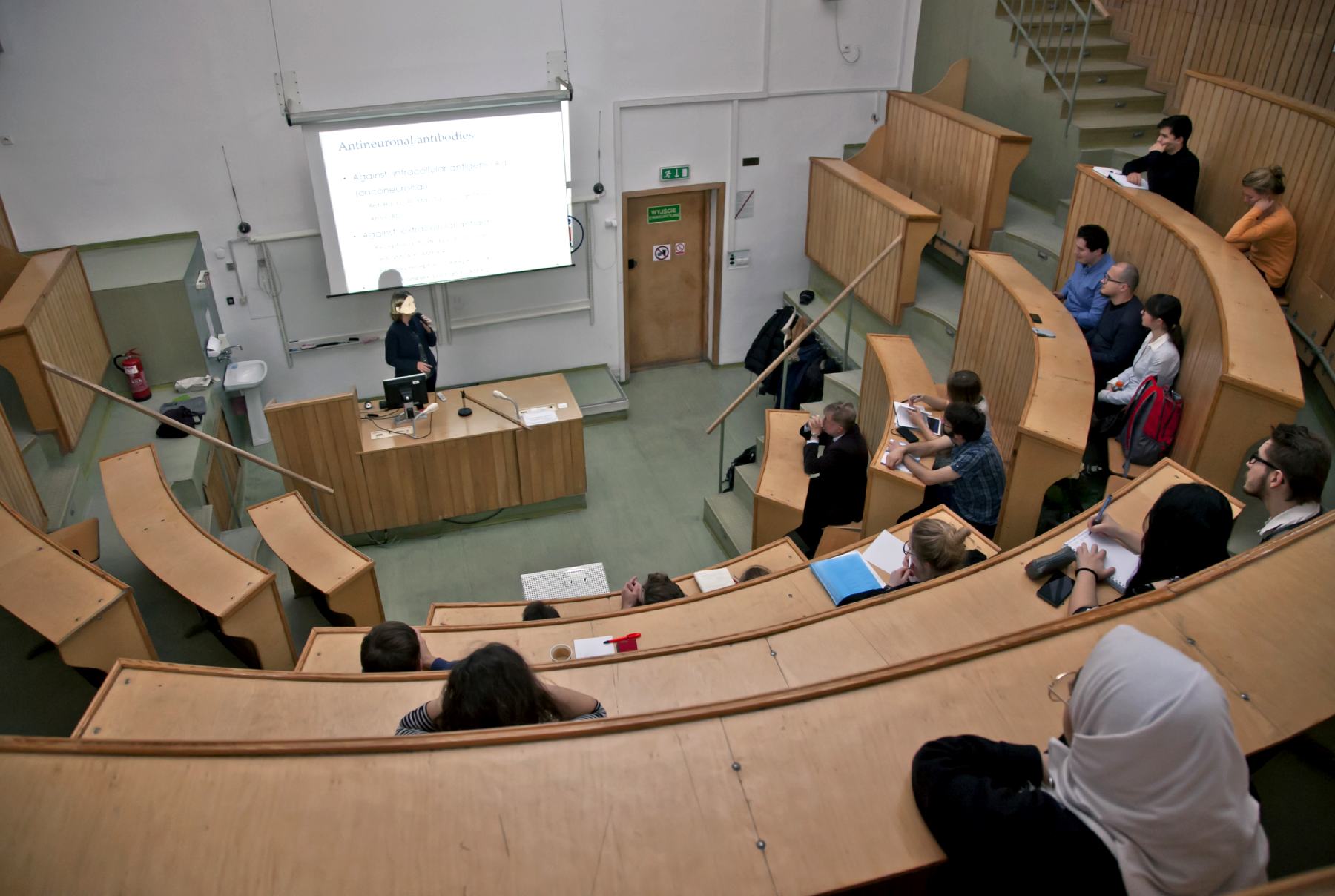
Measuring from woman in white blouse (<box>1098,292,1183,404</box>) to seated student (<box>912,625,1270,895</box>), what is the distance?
10.6 ft

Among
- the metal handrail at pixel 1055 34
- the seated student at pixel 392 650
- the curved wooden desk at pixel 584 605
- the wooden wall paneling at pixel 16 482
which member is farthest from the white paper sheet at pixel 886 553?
the metal handrail at pixel 1055 34

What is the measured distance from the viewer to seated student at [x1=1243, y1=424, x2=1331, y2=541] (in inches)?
109

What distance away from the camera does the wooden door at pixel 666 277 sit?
26.3 feet

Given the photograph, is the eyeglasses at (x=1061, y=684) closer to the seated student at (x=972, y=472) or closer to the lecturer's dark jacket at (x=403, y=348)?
the seated student at (x=972, y=472)

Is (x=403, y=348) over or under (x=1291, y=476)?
under

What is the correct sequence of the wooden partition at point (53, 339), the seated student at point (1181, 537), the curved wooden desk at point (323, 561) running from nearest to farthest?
1. the seated student at point (1181, 537)
2. the curved wooden desk at point (323, 561)
3. the wooden partition at point (53, 339)

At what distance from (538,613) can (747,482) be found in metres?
2.56

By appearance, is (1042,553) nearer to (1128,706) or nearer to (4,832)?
(1128,706)

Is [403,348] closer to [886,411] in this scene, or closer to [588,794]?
[886,411]

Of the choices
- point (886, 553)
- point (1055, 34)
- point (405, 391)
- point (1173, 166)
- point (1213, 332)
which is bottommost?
point (405, 391)

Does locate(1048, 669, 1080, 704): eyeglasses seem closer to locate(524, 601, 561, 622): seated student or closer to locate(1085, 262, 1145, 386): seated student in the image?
locate(524, 601, 561, 622): seated student

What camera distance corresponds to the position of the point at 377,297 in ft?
24.0

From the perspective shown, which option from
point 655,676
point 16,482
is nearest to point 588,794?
point 655,676

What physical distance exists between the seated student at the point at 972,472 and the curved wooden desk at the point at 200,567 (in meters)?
3.23
